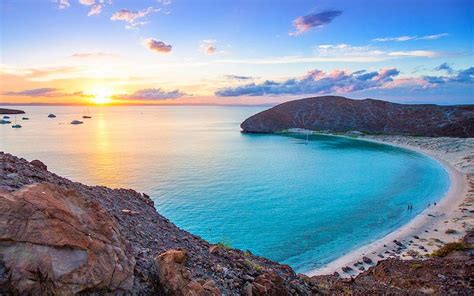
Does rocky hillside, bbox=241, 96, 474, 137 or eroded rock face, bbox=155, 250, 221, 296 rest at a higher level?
rocky hillside, bbox=241, 96, 474, 137

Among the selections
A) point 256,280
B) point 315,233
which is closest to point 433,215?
point 315,233

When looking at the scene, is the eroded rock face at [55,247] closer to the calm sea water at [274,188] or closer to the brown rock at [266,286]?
the brown rock at [266,286]

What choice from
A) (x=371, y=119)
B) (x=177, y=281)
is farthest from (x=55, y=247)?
(x=371, y=119)

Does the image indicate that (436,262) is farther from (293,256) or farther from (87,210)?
(87,210)

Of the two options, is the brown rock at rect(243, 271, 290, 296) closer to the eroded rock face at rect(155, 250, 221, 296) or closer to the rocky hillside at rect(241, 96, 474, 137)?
the eroded rock face at rect(155, 250, 221, 296)

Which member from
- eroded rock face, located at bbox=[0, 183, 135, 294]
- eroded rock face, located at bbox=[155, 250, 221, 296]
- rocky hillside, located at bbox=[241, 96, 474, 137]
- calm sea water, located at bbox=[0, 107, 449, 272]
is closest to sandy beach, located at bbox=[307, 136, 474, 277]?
calm sea water, located at bbox=[0, 107, 449, 272]

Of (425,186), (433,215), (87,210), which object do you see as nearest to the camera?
(87,210)

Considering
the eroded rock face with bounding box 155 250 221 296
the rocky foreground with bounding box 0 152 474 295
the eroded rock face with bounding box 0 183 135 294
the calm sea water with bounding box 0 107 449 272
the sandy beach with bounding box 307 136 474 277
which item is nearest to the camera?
the eroded rock face with bounding box 0 183 135 294

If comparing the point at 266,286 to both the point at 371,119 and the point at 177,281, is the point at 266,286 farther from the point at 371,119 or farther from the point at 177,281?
the point at 371,119
